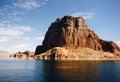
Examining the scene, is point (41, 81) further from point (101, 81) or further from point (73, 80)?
point (101, 81)

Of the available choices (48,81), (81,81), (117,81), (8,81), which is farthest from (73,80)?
(8,81)

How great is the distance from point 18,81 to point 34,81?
6.19 metres

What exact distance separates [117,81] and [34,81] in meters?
32.3

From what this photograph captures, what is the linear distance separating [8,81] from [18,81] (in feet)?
12.6

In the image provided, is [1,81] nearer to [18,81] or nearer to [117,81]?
[18,81]

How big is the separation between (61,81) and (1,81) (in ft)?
75.7

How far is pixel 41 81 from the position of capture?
9219 centimetres

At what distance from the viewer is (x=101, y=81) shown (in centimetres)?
9238

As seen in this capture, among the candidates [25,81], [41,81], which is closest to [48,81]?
[41,81]

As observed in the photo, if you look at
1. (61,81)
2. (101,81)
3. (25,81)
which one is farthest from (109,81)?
(25,81)

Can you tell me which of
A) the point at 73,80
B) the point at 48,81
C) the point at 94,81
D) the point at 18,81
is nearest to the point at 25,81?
the point at 18,81

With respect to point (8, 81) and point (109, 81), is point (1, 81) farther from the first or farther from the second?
point (109, 81)

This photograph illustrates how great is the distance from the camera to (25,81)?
92.7m

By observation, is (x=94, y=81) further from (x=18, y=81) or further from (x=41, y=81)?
(x=18, y=81)
